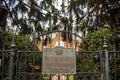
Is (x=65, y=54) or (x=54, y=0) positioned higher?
(x=54, y=0)

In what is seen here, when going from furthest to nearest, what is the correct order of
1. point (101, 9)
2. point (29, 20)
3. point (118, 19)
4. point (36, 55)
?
point (29, 20) → point (101, 9) → point (36, 55) → point (118, 19)

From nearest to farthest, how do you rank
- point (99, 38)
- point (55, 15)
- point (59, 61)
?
point (59, 61), point (99, 38), point (55, 15)

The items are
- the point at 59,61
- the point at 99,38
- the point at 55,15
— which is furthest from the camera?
the point at 55,15

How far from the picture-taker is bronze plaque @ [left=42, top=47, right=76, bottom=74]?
4.70 meters

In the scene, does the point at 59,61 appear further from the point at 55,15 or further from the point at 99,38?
the point at 55,15

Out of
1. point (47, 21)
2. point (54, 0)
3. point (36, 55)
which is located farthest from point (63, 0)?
point (36, 55)

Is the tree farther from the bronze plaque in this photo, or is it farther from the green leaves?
the bronze plaque

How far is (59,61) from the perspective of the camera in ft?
15.5

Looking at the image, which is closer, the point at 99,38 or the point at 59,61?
the point at 59,61

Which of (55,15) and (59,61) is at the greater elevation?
(55,15)

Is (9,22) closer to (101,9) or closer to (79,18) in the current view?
(79,18)

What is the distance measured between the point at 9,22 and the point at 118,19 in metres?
5.33

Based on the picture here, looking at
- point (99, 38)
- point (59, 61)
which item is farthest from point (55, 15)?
point (59, 61)

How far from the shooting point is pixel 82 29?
9094 mm
